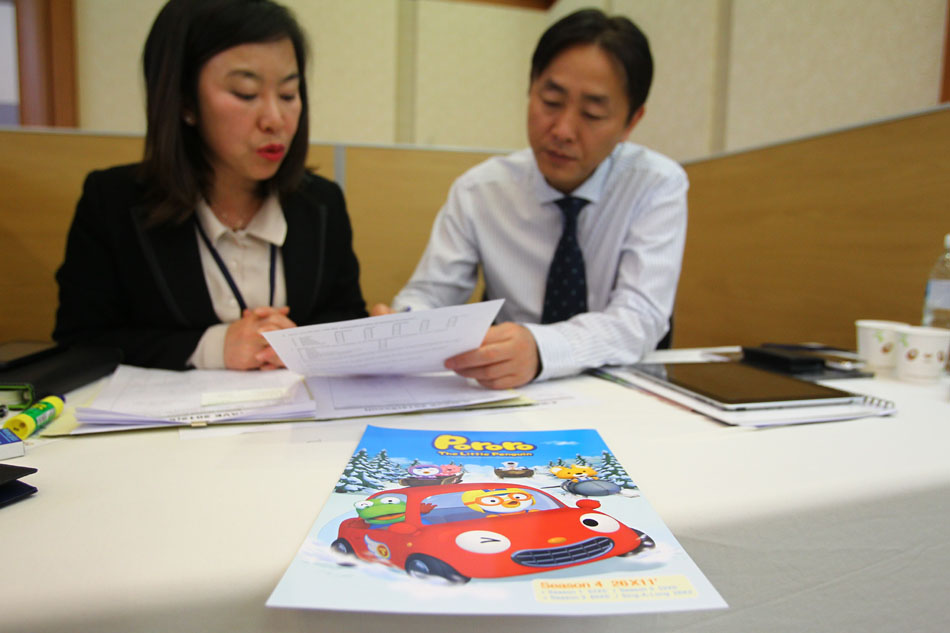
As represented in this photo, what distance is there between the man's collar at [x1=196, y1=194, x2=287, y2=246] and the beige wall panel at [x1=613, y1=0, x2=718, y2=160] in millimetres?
2023

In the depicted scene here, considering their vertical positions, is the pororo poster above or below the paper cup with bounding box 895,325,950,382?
below

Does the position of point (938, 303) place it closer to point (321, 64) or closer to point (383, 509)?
point (383, 509)

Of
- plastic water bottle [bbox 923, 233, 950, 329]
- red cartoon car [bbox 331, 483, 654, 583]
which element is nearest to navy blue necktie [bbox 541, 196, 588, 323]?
plastic water bottle [bbox 923, 233, 950, 329]

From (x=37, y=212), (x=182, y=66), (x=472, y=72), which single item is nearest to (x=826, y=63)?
(x=182, y=66)

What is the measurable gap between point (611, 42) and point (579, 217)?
1.16ft

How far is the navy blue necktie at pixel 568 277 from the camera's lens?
113 centimetres

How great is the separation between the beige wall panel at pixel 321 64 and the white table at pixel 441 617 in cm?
337

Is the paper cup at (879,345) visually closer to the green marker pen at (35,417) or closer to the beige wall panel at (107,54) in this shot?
the green marker pen at (35,417)

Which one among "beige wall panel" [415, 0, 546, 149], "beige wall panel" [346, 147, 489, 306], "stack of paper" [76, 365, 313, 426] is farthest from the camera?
"beige wall panel" [415, 0, 546, 149]

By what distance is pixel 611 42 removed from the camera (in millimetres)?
1072

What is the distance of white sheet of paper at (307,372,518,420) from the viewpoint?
0.65 metres

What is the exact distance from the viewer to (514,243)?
1256mm

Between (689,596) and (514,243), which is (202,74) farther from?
(689,596)

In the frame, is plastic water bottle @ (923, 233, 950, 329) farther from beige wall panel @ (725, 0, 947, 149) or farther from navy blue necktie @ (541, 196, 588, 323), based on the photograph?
beige wall panel @ (725, 0, 947, 149)
